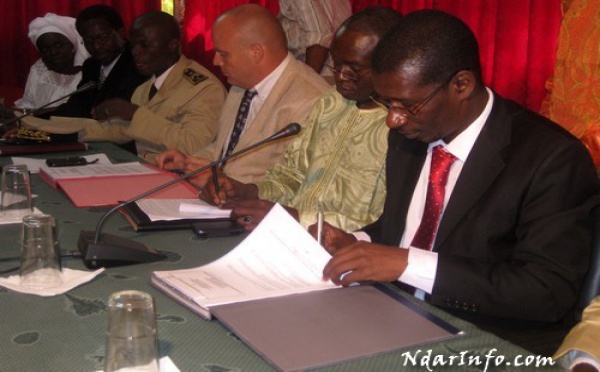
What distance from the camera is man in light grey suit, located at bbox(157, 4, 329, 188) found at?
2.74 meters

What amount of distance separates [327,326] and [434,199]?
0.64 meters

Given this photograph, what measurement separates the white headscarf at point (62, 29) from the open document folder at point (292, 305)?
397 centimetres

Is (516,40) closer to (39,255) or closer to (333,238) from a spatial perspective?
(333,238)

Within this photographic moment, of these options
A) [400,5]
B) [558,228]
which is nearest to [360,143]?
[558,228]

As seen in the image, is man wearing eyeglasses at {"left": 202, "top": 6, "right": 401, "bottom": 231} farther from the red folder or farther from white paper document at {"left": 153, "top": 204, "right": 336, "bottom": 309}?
white paper document at {"left": 153, "top": 204, "right": 336, "bottom": 309}

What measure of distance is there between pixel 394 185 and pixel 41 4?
467 cm

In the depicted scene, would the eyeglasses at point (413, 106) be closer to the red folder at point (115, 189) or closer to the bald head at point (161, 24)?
the red folder at point (115, 189)

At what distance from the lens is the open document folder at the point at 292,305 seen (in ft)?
3.57

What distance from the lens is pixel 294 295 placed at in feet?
4.27

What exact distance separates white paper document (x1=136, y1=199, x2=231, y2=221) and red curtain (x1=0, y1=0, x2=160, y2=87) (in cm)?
413

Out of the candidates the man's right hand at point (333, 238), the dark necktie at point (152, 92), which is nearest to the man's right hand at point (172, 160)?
the man's right hand at point (333, 238)

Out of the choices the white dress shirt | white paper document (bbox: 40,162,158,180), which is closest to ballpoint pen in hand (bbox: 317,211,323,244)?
→ the white dress shirt

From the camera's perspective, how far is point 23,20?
569cm

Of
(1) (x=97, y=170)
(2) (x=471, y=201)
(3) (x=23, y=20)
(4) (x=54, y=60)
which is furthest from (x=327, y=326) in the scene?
(3) (x=23, y=20)
